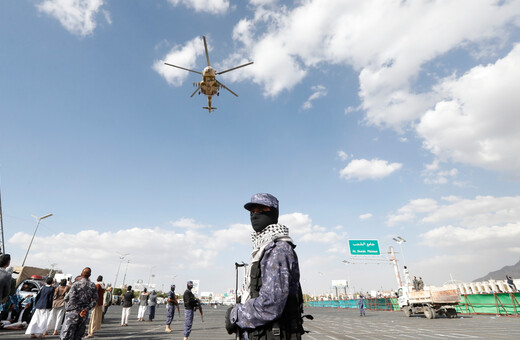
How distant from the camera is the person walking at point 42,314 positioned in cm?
866

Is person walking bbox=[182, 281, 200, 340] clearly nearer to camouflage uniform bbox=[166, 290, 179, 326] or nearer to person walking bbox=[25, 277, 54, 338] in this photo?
camouflage uniform bbox=[166, 290, 179, 326]

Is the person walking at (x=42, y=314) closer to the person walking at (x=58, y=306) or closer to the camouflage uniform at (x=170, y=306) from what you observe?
the person walking at (x=58, y=306)

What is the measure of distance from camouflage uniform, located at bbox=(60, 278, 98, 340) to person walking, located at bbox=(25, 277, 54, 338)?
12.3ft

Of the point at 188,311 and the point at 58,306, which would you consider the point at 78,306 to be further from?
the point at 58,306

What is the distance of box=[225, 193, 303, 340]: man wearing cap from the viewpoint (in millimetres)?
2105

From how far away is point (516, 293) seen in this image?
60.7ft

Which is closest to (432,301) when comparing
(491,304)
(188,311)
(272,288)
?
(491,304)

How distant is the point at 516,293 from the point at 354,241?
15.3 meters

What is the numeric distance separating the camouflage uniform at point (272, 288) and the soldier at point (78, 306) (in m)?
5.54

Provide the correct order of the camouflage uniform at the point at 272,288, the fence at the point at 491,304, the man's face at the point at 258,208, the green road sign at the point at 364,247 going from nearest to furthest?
the camouflage uniform at the point at 272,288, the man's face at the point at 258,208, the fence at the point at 491,304, the green road sign at the point at 364,247

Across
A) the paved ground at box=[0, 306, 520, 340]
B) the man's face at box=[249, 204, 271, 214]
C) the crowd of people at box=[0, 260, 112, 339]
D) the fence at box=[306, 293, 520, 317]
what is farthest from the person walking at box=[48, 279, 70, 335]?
the fence at box=[306, 293, 520, 317]

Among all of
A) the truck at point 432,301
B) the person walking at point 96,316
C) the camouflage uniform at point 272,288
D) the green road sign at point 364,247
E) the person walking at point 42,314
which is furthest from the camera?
the green road sign at point 364,247

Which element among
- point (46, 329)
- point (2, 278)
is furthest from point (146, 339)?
point (2, 278)

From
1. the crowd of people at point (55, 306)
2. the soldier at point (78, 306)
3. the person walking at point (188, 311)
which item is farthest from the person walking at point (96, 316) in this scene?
the soldier at point (78, 306)
